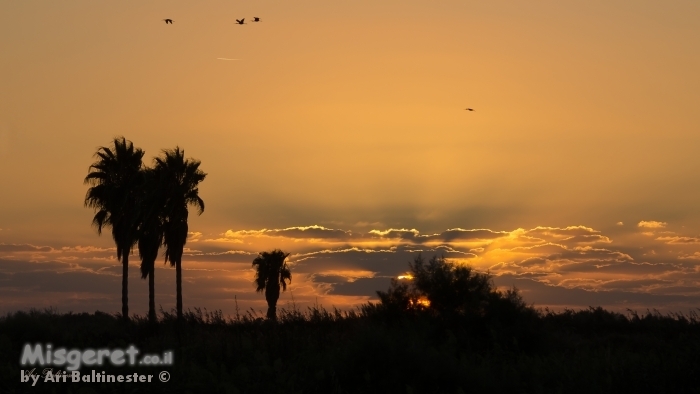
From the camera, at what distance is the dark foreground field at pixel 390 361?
20.5 m

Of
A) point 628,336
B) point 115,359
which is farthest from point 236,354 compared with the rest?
point 628,336

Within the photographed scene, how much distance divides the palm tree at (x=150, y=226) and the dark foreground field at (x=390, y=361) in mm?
19817

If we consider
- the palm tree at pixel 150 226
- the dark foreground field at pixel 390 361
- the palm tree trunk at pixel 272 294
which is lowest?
the dark foreground field at pixel 390 361

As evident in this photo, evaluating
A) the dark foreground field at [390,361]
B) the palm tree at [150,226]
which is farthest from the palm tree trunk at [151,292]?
the dark foreground field at [390,361]

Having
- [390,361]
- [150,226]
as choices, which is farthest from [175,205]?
[390,361]

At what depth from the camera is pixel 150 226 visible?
50.8 m

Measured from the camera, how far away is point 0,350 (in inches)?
1046

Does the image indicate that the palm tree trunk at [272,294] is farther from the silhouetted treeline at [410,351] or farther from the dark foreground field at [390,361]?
the dark foreground field at [390,361]

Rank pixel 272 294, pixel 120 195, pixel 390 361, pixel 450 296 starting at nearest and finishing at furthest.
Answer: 1. pixel 390 361
2. pixel 450 296
3. pixel 120 195
4. pixel 272 294

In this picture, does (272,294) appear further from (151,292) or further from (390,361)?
(390,361)

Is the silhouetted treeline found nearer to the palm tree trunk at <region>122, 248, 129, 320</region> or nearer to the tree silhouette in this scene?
the tree silhouette

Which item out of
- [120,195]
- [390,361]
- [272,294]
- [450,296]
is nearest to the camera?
[390,361]

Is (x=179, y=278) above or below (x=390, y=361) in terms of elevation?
above

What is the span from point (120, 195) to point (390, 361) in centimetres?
3300
